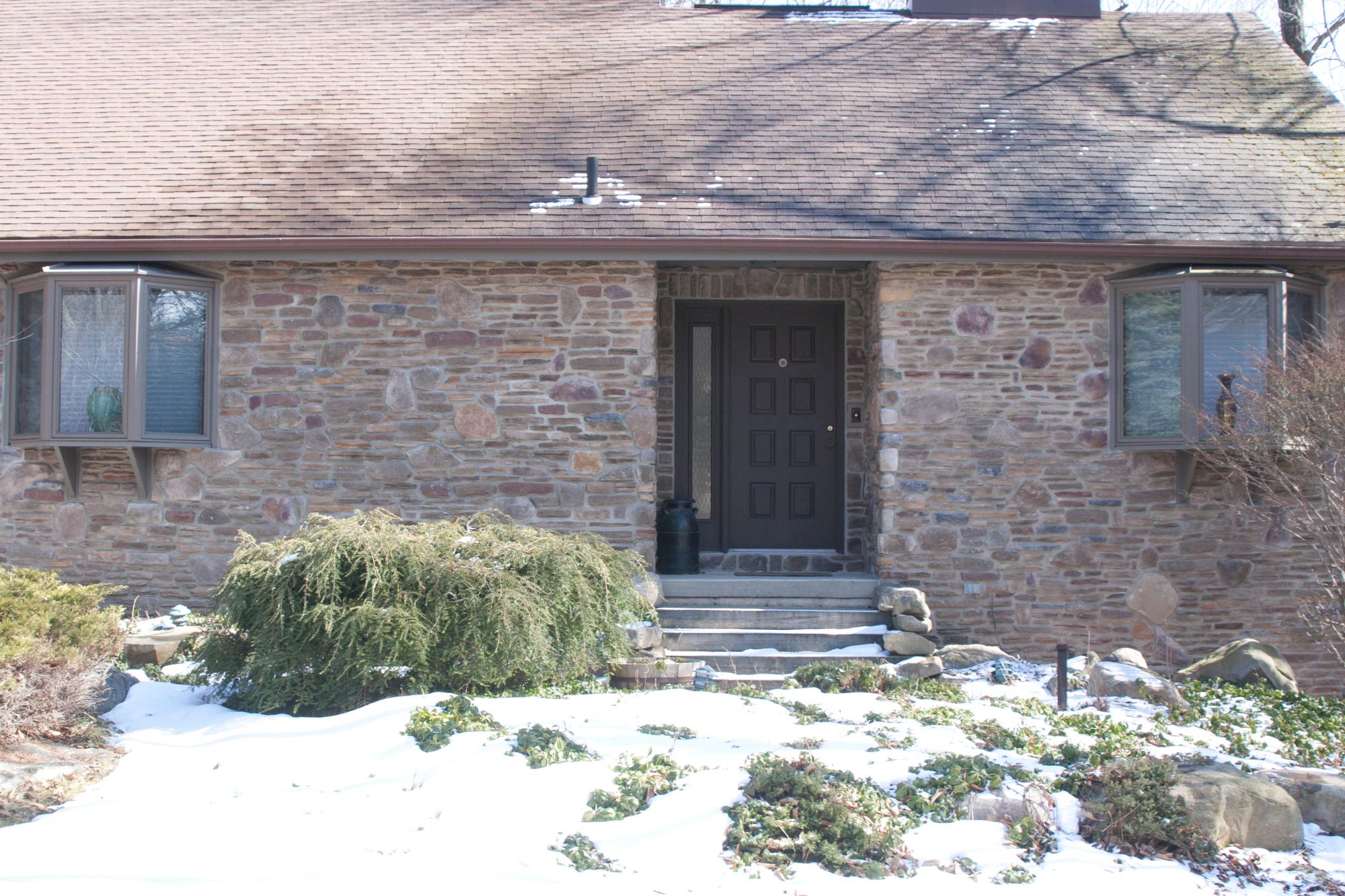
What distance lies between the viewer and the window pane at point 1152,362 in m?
7.88

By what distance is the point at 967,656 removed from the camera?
7324 millimetres

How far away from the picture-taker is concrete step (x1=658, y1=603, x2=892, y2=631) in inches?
299

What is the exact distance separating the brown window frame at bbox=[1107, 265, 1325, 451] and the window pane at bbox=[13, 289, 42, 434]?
7809 millimetres

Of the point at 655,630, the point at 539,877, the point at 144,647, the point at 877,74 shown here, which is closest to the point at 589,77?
the point at 877,74

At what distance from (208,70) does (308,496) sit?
449cm

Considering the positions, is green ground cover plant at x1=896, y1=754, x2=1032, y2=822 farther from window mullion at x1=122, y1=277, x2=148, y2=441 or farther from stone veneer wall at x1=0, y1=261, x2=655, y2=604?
window mullion at x1=122, y1=277, x2=148, y2=441

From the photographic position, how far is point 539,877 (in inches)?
151

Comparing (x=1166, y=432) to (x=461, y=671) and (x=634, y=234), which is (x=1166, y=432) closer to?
(x=634, y=234)

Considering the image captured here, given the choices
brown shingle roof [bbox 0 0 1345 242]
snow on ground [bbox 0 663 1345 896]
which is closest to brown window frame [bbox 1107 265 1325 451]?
brown shingle roof [bbox 0 0 1345 242]

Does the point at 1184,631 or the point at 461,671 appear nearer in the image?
the point at 461,671

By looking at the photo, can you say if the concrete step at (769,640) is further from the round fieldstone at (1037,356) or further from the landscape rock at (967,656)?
the round fieldstone at (1037,356)

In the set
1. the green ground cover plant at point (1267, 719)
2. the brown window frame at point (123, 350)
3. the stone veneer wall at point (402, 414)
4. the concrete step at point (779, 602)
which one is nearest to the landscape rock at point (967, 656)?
the concrete step at point (779, 602)

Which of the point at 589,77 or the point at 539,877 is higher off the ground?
the point at 589,77

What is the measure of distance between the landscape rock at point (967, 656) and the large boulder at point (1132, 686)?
79cm
